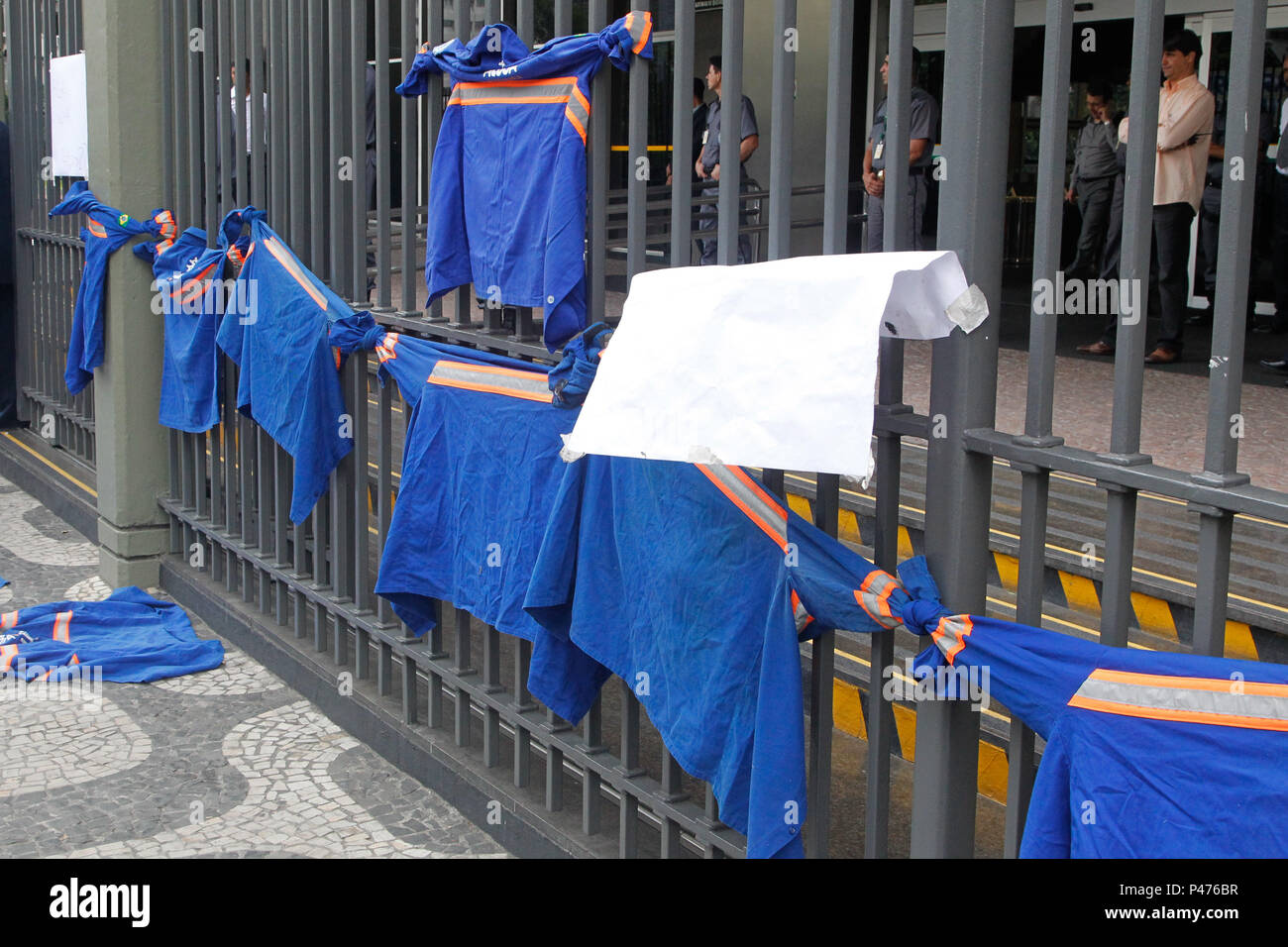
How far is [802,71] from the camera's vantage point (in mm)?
14727

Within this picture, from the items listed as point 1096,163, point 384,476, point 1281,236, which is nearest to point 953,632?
point 384,476

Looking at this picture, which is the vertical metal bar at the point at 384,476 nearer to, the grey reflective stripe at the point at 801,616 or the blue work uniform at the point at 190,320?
the blue work uniform at the point at 190,320

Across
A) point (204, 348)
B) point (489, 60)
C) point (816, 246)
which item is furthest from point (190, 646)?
point (816, 246)

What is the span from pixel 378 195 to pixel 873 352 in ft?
8.95

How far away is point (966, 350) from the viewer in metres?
2.72

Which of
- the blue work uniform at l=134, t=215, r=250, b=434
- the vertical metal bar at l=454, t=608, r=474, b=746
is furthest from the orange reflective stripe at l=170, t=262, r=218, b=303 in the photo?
the vertical metal bar at l=454, t=608, r=474, b=746

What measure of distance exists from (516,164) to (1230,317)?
2.16m

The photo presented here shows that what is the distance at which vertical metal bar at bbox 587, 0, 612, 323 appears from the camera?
3.66 m

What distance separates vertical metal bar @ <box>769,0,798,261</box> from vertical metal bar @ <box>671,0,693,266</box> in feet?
1.01

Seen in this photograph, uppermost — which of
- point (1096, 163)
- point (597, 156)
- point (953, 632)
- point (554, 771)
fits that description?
point (1096, 163)

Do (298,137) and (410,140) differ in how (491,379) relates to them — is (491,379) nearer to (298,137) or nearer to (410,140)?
(410,140)

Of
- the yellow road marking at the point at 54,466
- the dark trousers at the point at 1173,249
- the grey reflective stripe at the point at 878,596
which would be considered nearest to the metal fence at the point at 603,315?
the grey reflective stripe at the point at 878,596
